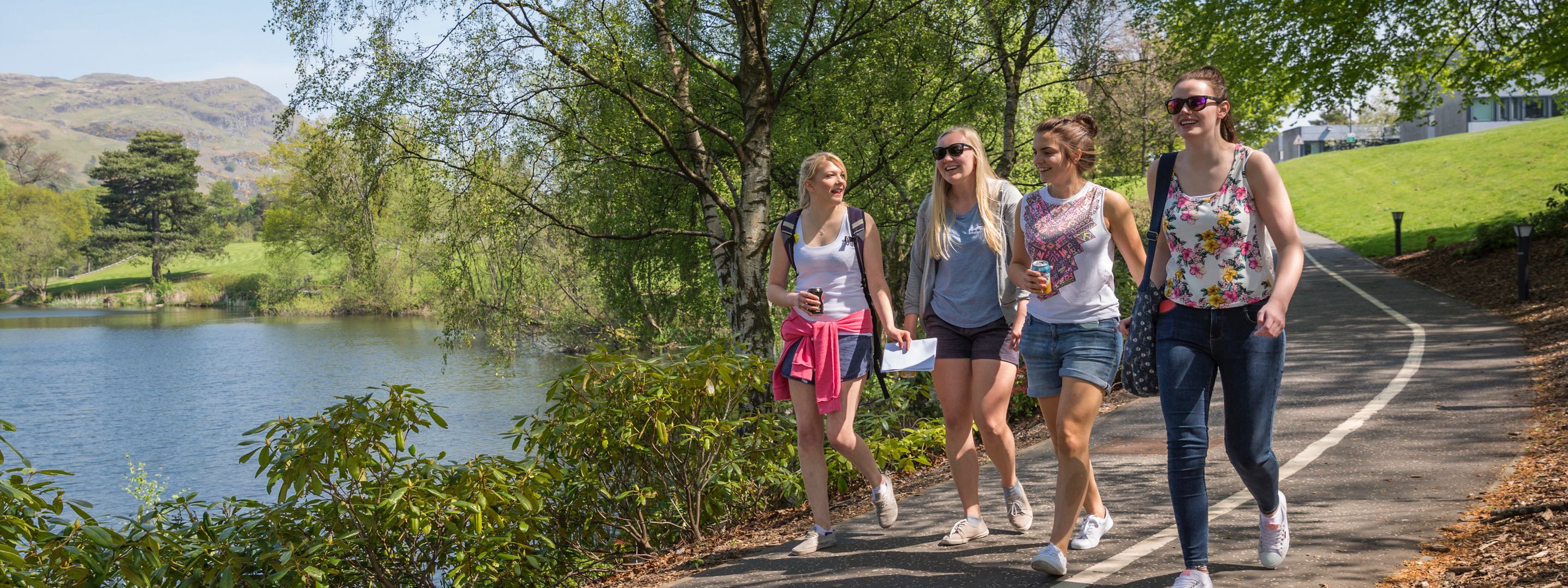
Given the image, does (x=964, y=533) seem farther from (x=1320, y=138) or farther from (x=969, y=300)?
(x=1320, y=138)

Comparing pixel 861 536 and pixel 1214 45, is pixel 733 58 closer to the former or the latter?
pixel 1214 45

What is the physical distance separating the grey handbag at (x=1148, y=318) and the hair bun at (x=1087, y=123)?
0.59m

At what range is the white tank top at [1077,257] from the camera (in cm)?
446

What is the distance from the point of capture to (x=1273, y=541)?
14.0ft

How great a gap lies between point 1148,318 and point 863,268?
1.40 m

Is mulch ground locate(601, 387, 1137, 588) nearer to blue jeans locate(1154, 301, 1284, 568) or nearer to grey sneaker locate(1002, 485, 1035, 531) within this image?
grey sneaker locate(1002, 485, 1035, 531)

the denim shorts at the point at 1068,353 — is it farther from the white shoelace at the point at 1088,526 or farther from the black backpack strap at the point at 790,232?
the black backpack strap at the point at 790,232

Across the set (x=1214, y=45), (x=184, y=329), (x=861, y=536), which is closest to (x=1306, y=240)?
(x=1214, y=45)

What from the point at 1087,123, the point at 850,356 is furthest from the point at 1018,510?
the point at 1087,123

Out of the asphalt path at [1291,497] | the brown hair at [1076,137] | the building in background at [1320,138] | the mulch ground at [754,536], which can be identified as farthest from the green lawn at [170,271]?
the building in background at [1320,138]

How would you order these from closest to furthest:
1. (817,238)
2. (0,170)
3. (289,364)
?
(817,238)
(289,364)
(0,170)

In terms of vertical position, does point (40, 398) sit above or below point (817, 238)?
below

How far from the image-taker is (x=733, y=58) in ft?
55.9

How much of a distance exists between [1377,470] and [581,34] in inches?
307
